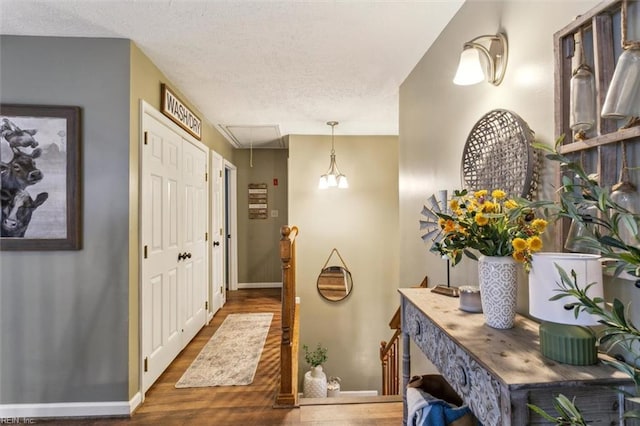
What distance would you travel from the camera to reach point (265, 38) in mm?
1972

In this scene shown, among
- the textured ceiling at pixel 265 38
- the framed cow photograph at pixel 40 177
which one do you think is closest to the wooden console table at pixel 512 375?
the textured ceiling at pixel 265 38

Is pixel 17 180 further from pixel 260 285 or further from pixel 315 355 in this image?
pixel 260 285

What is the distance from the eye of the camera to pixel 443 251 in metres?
1.21

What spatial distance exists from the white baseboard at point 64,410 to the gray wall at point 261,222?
3.32 m

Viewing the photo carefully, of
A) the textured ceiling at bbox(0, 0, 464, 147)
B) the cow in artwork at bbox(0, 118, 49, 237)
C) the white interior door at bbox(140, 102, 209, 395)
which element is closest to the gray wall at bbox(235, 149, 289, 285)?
the white interior door at bbox(140, 102, 209, 395)

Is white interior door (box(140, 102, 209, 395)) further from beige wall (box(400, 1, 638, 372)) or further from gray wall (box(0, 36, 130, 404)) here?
beige wall (box(400, 1, 638, 372))

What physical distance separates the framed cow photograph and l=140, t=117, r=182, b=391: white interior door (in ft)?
1.32

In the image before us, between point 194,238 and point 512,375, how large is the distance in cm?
308

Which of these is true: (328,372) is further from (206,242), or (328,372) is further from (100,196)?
(100,196)

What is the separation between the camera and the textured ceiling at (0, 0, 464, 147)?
1.69m

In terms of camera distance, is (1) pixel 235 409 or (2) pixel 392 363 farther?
(2) pixel 392 363

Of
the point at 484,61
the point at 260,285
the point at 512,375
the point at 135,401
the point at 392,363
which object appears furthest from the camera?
the point at 260,285

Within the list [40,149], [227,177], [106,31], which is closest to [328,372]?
[227,177]

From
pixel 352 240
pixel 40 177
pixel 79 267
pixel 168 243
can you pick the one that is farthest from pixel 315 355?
pixel 40 177
